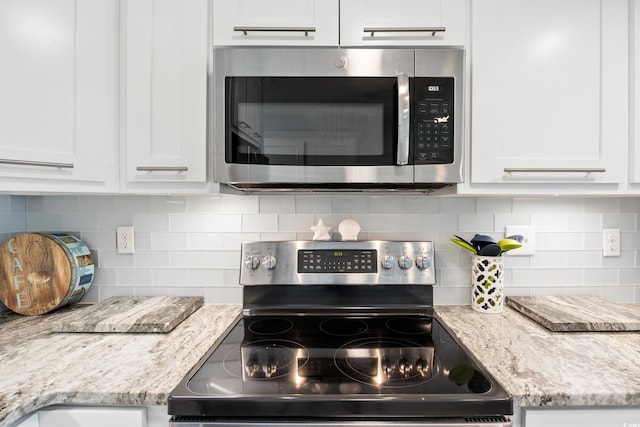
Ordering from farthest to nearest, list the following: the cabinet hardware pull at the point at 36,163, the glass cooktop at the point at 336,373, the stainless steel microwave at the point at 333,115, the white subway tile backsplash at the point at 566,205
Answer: the white subway tile backsplash at the point at 566,205 → the stainless steel microwave at the point at 333,115 → the cabinet hardware pull at the point at 36,163 → the glass cooktop at the point at 336,373

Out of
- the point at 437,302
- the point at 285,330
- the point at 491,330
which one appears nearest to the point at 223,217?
the point at 285,330

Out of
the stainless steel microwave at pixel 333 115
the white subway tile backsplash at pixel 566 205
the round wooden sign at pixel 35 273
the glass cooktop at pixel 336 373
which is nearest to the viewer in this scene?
the glass cooktop at pixel 336 373

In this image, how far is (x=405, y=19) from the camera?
111 centimetres

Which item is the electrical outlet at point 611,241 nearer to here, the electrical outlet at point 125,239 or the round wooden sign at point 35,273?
the electrical outlet at point 125,239

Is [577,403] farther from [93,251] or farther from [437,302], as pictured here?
[93,251]

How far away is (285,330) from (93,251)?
892 mm

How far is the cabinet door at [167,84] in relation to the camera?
112 centimetres

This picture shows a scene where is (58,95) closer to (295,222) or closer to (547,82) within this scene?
(295,222)

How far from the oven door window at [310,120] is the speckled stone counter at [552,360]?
0.63m

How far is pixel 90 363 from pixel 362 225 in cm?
100

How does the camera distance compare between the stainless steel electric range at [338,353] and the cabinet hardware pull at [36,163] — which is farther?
the cabinet hardware pull at [36,163]

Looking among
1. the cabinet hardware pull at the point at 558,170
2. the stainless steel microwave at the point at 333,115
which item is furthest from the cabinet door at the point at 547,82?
the stainless steel microwave at the point at 333,115

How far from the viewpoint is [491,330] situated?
1183mm

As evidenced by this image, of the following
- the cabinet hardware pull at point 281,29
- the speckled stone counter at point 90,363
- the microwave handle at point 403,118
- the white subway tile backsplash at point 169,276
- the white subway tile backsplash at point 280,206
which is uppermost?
the cabinet hardware pull at point 281,29
